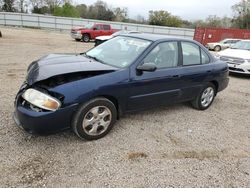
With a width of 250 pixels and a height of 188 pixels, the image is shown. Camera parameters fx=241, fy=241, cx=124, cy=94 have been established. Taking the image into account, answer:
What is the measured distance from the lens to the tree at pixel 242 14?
46.9m

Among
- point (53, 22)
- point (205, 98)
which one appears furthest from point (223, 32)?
point (205, 98)

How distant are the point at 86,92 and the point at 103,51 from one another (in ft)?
4.66

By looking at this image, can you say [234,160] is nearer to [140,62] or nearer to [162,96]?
[162,96]

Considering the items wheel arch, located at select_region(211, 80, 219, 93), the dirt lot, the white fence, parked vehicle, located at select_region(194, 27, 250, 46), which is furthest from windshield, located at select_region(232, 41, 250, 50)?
the white fence

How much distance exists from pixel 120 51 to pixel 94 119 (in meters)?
1.41

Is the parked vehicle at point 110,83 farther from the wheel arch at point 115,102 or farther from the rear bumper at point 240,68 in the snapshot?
the rear bumper at point 240,68

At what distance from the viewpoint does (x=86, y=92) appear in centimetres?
329

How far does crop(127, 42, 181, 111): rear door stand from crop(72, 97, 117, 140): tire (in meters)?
0.42

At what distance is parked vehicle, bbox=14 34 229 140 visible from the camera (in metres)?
3.15

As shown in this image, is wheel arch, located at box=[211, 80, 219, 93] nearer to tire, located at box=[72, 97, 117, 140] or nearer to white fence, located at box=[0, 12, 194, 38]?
tire, located at box=[72, 97, 117, 140]

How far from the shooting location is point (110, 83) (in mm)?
3533

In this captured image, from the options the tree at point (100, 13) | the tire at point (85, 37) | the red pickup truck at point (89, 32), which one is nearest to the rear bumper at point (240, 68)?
the red pickup truck at point (89, 32)

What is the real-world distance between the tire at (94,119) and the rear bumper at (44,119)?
0.49 feet

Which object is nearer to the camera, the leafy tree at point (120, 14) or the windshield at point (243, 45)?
the windshield at point (243, 45)
